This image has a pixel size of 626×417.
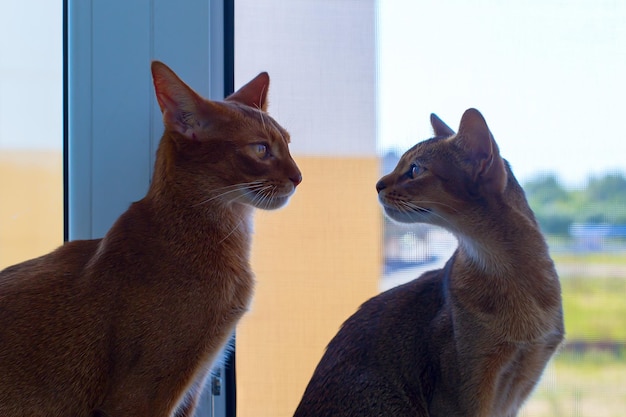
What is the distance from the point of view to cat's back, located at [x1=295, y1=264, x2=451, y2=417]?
105 cm

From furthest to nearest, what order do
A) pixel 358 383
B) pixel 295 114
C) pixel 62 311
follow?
pixel 295 114 → pixel 358 383 → pixel 62 311

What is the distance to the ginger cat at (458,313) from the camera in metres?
1.00

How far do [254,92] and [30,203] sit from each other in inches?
19.6

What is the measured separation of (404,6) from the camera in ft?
3.83

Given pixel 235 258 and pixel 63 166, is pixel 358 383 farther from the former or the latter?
pixel 63 166

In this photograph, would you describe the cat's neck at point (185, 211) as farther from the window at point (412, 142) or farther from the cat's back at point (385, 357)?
the cat's back at point (385, 357)

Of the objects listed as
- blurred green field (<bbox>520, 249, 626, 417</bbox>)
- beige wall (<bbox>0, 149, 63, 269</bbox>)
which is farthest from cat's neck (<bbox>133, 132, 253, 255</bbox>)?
blurred green field (<bbox>520, 249, 626, 417</bbox>)

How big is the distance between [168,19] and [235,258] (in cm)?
46

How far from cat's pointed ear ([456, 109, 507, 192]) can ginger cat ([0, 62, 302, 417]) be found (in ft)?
0.97

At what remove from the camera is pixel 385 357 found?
43.0 inches

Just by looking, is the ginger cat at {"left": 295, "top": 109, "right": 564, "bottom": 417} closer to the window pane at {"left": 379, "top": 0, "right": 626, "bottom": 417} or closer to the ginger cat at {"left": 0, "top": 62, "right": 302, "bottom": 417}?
the window pane at {"left": 379, "top": 0, "right": 626, "bottom": 417}

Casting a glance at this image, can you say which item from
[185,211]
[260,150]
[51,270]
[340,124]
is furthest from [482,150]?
[51,270]

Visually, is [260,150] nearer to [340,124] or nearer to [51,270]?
[340,124]

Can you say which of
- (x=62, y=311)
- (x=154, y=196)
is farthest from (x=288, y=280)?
(x=62, y=311)
